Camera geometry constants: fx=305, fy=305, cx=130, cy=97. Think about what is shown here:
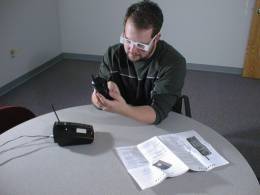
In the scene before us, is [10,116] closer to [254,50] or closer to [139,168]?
[139,168]

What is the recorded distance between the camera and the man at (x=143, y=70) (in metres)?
1.43

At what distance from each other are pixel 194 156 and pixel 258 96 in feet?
8.38

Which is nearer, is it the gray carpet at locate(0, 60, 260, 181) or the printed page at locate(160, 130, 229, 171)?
the printed page at locate(160, 130, 229, 171)

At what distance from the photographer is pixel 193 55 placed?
422 centimetres

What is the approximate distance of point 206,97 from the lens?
11.3 feet

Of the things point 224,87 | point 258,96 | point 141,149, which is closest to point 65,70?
point 224,87

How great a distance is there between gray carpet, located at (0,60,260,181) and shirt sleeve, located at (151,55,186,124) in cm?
115

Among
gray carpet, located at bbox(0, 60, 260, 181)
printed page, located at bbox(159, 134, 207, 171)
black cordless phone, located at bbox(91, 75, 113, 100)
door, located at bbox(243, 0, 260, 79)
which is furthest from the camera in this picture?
door, located at bbox(243, 0, 260, 79)

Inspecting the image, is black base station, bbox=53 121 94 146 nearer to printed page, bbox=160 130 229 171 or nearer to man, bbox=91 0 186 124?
man, bbox=91 0 186 124

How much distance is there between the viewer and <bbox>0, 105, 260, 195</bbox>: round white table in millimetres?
1044

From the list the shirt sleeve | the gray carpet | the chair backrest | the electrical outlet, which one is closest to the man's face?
the shirt sleeve

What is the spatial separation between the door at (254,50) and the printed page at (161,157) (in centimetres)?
301

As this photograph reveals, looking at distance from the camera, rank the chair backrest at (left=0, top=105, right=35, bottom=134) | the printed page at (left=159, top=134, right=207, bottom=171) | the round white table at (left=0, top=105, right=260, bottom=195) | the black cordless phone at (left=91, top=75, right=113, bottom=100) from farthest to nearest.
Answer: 1. the chair backrest at (left=0, top=105, right=35, bottom=134)
2. the black cordless phone at (left=91, top=75, right=113, bottom=100)
3. the printed page at (left=159, top=134, right=207, bottom=171)
4. the round white table at (left=0, top=105, right=260, bottom=195)

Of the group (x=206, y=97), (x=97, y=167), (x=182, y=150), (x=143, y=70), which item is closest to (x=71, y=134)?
(x=97, y=167)
